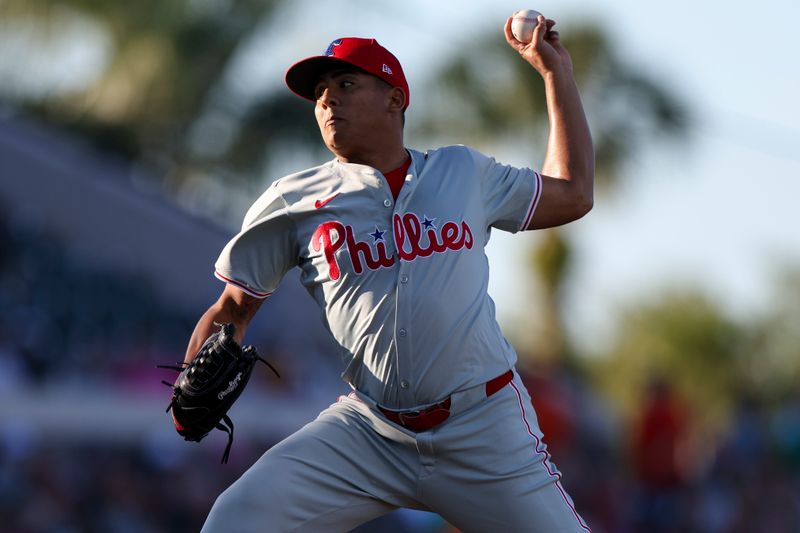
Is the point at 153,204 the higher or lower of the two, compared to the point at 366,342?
lower

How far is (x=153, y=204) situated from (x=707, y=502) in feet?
27.5

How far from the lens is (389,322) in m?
4.26

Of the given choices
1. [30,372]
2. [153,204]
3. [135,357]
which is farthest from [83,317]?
[153,204]

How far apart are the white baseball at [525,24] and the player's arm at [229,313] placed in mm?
1374

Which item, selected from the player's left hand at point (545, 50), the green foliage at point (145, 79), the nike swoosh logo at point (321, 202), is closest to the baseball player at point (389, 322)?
the nike swoosh logo at point (321, 202)

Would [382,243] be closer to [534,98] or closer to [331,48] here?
[331,48]

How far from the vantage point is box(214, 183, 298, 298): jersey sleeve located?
435 cm

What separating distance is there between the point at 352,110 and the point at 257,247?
579 millimetres

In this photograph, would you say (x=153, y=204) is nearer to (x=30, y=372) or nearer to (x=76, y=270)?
(x=76, y=270)

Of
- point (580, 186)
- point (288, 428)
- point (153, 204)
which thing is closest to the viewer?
point (580, 186)

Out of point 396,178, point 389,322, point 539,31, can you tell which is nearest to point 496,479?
point 389,322

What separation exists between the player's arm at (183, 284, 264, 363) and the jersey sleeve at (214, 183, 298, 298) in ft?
0.13

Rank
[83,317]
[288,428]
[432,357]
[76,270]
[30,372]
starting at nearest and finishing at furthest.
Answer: [432,357]
[30,372]
[288,428]
[83,317]
[76,270]

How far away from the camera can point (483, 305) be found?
4.39 meters
